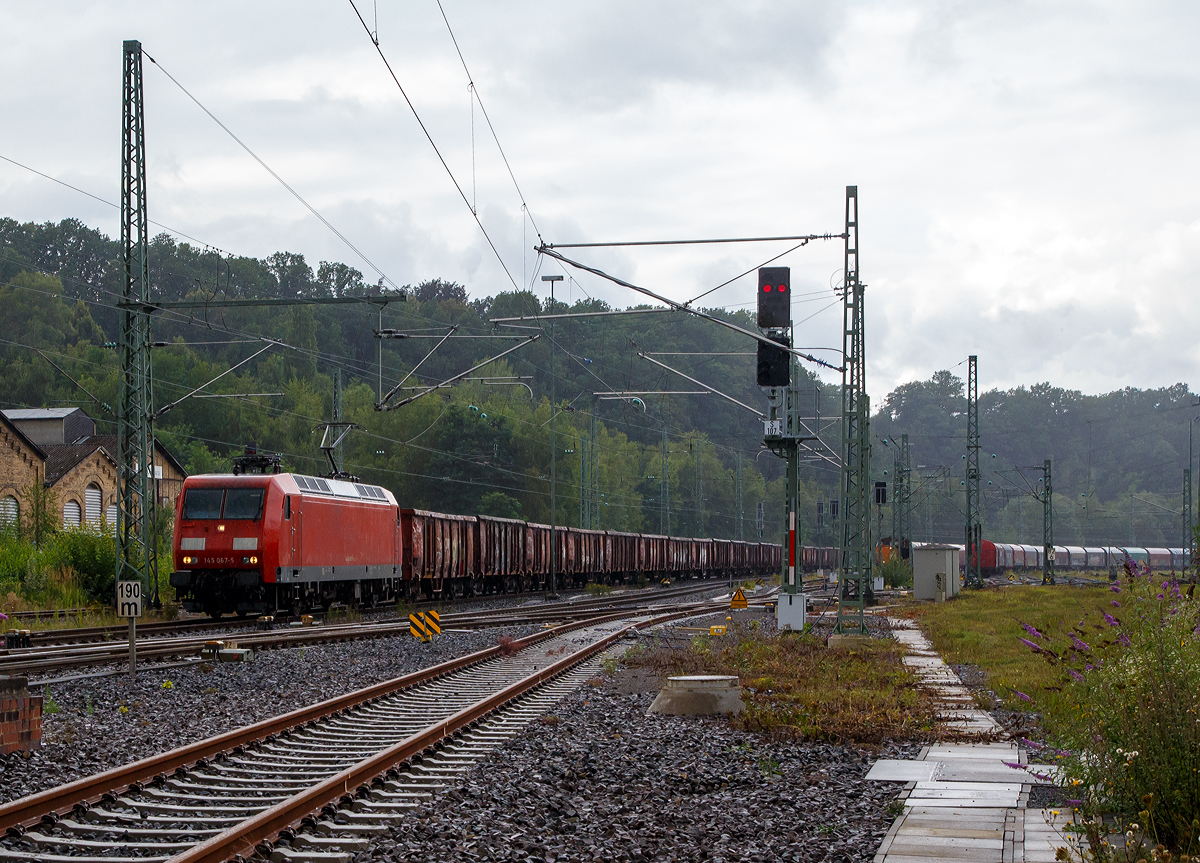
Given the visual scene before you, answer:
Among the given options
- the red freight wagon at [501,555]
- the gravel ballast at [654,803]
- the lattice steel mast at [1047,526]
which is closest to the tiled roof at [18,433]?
the red freight wagon at [501,555]

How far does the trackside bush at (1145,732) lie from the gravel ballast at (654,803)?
1264mm

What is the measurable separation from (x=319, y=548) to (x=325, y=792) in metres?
19.7

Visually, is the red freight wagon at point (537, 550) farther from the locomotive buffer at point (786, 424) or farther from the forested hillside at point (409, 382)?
the locomotive buffer at point (786, 424)

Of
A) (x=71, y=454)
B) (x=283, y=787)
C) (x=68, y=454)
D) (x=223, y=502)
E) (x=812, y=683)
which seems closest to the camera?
(x=283, y=787)

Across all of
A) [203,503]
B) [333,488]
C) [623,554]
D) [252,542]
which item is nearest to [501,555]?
[623,554]

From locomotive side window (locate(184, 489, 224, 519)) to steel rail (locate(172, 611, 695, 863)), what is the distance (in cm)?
1315

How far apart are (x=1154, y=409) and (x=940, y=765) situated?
199m

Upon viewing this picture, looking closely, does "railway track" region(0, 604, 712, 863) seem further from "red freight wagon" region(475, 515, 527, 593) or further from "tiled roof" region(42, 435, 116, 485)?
"tiled roof" region(42, 435, 116, 485)

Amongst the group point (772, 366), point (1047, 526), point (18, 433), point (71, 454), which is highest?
point (18, 433)

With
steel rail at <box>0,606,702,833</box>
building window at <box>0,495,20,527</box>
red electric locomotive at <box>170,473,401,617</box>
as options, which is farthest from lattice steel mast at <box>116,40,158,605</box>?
building window at <box>0,495,20,527</box>

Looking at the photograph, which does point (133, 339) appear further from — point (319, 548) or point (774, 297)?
point (774, 297)

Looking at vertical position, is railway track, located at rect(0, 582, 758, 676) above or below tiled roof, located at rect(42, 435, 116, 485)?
below

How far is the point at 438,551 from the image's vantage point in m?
36.6

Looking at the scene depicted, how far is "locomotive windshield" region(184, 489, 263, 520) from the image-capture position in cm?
2442
